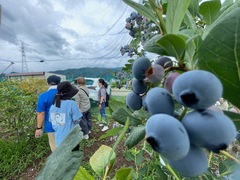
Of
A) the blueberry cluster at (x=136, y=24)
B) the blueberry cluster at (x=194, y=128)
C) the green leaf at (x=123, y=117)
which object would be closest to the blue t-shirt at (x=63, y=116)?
the blueberry cluster at (x=136, y=24)

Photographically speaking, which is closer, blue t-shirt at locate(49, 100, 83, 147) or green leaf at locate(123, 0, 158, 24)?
green leaf at locate(123, 0, 158, 24)

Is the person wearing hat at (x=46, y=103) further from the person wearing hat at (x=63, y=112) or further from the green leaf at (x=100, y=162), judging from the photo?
the green leaf at (x=100, y=162)

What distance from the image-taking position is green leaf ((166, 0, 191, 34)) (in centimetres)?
29

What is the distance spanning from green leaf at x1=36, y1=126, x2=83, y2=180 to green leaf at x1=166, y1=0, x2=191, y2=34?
7.8 inches

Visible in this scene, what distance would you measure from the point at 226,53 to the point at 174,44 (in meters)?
0.07

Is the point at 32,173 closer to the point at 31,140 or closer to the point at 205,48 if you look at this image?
the point at 31,140

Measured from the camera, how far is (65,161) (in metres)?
0.31

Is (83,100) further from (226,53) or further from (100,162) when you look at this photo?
(226,53)

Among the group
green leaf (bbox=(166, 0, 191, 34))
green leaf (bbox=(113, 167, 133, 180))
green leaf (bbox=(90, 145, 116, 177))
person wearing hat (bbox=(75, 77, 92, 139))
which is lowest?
person wearing hat (bbox=(75, 77, 92, 139))

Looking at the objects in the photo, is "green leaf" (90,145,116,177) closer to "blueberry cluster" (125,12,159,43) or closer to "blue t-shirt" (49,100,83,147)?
"blueberry cluster" (125,12,159,43)

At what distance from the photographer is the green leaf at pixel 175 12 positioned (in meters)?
0.29

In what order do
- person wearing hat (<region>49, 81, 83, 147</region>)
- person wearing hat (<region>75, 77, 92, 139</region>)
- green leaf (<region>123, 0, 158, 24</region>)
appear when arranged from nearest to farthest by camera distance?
green leaf (<region>123, 0, 158, 24</region>) → person wearing hat (<region>49, 81, 83, 147</region>) → person wearing hat (<region>75, 77, 92, 139</region>)

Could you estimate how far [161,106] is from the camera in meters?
0.26

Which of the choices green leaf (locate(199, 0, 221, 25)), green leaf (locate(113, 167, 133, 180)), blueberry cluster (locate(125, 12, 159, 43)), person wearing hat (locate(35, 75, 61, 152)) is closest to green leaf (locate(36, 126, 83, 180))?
green leaf (locate(113, 167, 133, 180))
